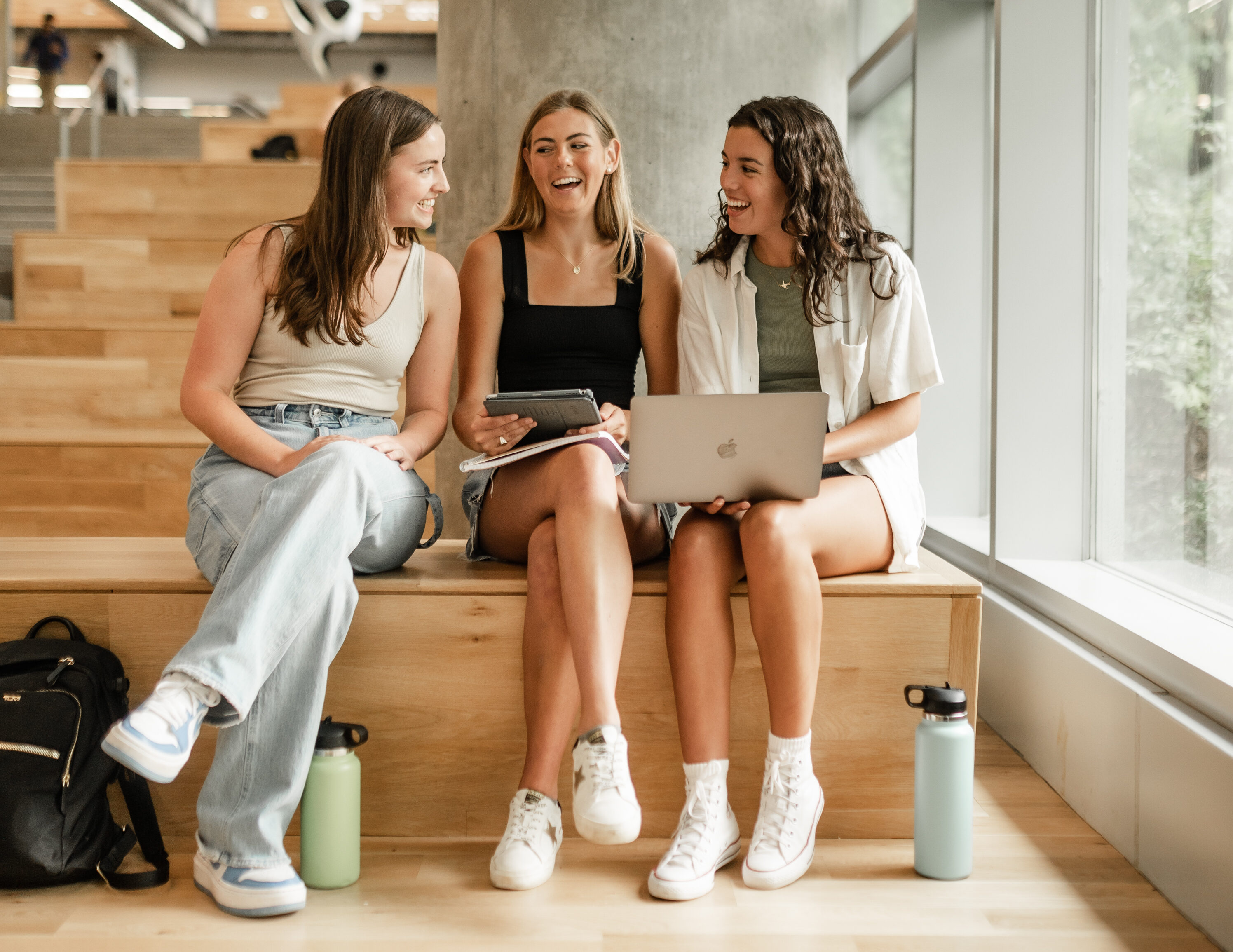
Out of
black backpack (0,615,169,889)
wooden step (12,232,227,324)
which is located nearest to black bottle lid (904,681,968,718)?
black backpack (0,615,169,889)

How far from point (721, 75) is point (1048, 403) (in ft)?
3.31

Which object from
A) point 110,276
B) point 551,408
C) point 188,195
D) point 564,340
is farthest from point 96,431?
point 551,408

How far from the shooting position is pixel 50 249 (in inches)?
170

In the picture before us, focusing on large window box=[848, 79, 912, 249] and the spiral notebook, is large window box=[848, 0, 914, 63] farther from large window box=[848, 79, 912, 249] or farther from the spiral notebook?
the spiral notebook

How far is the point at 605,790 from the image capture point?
4.90ft

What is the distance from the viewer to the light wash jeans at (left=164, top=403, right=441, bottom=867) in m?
1.48

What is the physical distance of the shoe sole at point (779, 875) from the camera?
1600mm

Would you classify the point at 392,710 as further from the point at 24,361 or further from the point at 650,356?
the point at 24,361

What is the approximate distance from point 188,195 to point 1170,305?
389cm

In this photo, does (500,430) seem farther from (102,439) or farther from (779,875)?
(102,439)

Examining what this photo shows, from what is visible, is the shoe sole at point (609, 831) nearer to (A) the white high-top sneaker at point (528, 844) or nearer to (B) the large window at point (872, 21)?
(A) the white high-top sneaker at point (528, 844)

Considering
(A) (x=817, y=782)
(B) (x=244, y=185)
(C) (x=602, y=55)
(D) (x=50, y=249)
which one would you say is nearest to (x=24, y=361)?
(D) (x=50, y=249)

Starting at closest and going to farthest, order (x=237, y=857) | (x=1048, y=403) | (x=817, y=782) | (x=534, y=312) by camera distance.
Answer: (x=237, y=857) < (x=817, y=782) < (x=534, y=312) < (x=1048, y=403)

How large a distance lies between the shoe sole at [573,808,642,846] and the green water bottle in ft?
1.20
